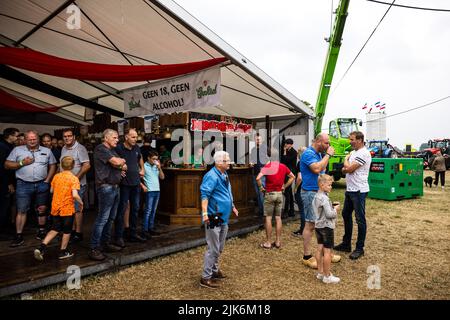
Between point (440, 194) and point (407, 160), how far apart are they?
306 cm

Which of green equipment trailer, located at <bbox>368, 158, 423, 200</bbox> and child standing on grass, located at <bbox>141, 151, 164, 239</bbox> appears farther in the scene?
green equipment trailer, located at <bbox>368, 158, 423, 200</bbox>

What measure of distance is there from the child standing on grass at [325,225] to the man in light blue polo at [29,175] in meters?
4.28

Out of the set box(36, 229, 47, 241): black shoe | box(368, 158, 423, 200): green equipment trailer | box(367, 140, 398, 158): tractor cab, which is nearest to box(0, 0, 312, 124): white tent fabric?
box(36, 229, 47, 241): black shoe

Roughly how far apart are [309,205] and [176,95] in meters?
4.02

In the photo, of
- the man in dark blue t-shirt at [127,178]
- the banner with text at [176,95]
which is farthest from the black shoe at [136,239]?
the banner with text at [176,95]

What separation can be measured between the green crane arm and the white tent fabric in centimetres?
427

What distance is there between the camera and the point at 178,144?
6.84 metres

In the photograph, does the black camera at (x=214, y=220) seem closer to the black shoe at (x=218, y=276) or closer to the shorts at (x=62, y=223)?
the black shoe at (x=218, y=276)

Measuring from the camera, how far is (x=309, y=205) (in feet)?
14.1

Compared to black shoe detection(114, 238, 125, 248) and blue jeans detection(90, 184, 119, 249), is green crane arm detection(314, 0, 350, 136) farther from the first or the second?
blue jeans detection(90, 184, 119, 249)

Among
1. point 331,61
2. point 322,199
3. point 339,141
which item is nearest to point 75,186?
point 322,199

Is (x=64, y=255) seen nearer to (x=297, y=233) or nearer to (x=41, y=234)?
(x=41, y=234)

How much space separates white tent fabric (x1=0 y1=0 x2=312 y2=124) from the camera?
15.6 feet

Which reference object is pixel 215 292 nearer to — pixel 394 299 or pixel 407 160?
pixel 394 299
